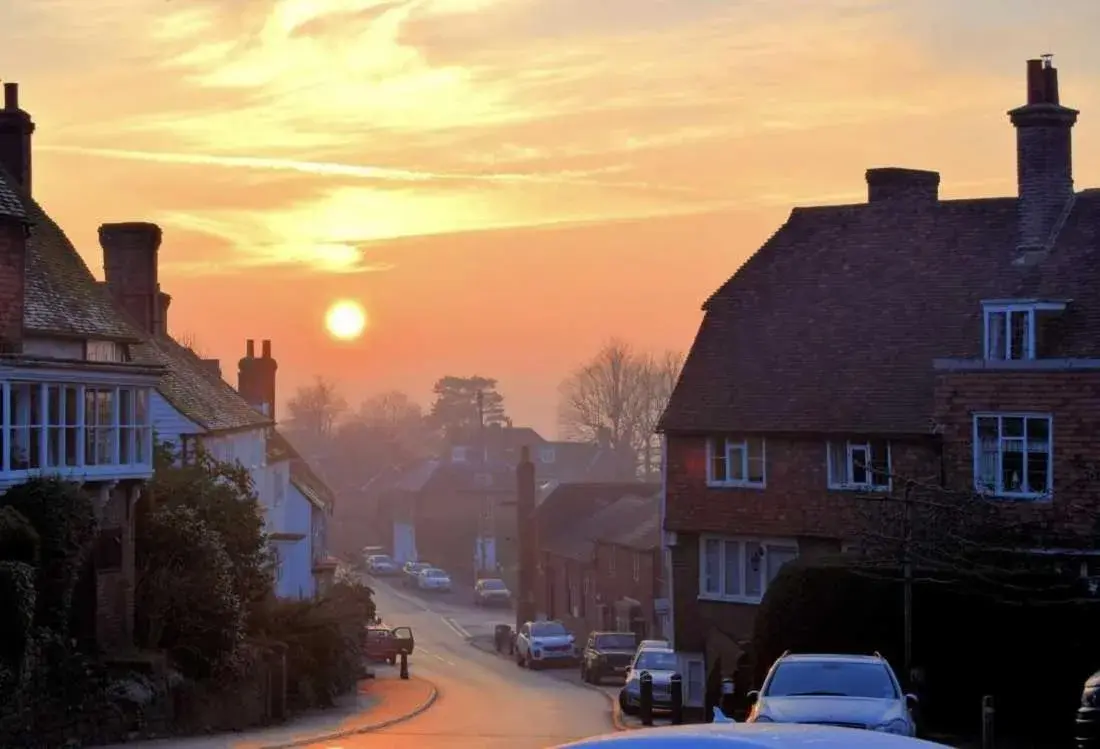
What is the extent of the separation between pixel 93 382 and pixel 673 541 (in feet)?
52.1

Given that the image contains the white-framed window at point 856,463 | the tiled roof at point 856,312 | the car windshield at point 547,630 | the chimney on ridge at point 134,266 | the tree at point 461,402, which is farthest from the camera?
the tree at point 461,402

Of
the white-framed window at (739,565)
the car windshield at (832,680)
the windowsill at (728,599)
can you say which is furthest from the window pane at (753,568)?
the car windshield at (832,680)

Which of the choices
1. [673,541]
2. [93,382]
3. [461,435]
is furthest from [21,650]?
[461,435]

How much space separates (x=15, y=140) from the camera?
135 ft

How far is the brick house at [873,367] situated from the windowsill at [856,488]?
76 mm

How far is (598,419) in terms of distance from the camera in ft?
407

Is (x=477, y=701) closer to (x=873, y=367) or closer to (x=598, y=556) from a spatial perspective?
(x=873, y=367)

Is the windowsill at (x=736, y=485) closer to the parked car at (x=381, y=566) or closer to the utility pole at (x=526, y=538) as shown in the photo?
the utility pole at (x=526, y=538)

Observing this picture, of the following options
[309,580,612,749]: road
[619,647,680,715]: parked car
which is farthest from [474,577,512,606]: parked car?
[619,647,680,715]: parked car

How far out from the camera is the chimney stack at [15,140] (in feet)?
134

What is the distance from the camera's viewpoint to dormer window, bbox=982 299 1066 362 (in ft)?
119

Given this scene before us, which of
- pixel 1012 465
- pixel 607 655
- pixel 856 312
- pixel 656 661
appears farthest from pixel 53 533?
pixel 607 655

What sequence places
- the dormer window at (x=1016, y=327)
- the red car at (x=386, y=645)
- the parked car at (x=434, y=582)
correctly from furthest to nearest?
the parked car at (x=434, y=582) < the red car at (x=386, y=645) < the dormer window at (x=1016, y=327)

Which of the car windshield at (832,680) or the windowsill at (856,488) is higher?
the windowsill at (856,488)
